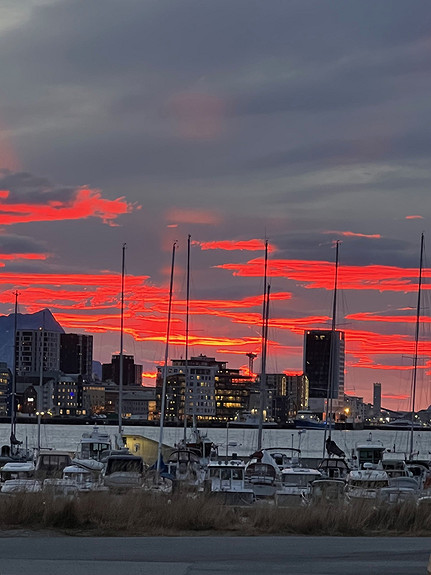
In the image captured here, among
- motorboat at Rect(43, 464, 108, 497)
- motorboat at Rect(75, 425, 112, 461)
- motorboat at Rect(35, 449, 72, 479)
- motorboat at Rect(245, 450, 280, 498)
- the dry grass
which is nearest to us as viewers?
the dry grass

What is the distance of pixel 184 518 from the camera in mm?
24891

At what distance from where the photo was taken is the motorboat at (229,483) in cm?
3666

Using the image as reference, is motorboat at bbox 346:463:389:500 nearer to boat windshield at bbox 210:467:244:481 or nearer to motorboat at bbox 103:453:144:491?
boat windshield at bbox 210:467:244:481

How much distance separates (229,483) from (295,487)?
Result: 9.40ft

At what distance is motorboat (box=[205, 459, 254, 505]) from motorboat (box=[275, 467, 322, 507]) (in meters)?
1.15

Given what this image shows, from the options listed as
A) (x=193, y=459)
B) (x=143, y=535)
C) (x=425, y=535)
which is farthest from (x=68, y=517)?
(x=193, y=459)

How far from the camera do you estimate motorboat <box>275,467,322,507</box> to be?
35.8 meters

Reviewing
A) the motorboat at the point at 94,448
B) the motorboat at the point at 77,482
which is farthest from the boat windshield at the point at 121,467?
the motorboat at the point at 94,448

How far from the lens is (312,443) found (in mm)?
190000

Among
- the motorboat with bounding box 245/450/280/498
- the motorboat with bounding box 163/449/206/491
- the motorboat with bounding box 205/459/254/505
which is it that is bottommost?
the motorboat with bounding box 163/449/206/491

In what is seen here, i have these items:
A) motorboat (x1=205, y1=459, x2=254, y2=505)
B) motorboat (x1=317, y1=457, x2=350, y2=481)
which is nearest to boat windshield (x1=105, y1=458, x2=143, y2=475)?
motorboat (x1=205, y1=459, x2=254, y2=505)

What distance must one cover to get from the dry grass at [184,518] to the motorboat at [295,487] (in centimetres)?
596

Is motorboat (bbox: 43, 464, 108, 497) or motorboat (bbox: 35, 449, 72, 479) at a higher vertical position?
motorboat (bbox: 43, 464, 108, 497)

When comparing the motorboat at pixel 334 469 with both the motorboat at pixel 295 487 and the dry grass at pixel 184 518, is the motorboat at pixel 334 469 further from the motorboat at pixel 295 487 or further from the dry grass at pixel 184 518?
the dry grass at pixel 184 518
